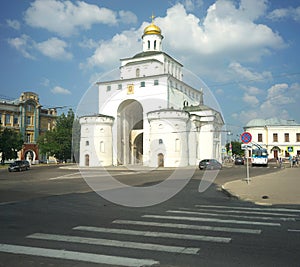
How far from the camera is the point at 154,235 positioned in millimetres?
6562

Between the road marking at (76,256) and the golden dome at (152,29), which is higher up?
the golden dome at (152,29)

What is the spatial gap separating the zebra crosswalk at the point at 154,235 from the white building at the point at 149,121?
38.2 m

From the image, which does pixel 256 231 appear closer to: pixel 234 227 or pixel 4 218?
pixel 234 227

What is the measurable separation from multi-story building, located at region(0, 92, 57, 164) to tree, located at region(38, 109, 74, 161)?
284 cm

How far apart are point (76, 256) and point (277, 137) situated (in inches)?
3061

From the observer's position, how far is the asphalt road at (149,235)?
5.05m

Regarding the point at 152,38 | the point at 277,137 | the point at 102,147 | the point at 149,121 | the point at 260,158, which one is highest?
the point at 152,38

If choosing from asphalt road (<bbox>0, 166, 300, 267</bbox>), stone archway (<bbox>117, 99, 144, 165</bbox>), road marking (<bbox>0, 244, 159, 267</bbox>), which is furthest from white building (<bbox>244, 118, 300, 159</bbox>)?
road marking (<bbox>0, 244, 159, 267</bbox>)

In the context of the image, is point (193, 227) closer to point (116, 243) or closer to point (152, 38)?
point (116, 243)

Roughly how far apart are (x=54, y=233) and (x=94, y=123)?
46784 millimetres

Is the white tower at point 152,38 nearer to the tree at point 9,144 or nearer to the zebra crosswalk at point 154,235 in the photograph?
the tree at point 9,144

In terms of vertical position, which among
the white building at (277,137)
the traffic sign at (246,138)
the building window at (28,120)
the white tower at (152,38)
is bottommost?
the traffic sign at (246,138)

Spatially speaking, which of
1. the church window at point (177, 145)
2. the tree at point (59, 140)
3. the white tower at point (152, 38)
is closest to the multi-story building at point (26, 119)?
the tree at point (59, 140)

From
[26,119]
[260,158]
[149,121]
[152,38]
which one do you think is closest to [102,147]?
[149,121]
